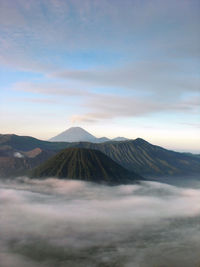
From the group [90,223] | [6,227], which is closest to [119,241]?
[90,223]

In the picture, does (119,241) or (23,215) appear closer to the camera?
(119,241)

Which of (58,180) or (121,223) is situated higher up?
(58,180)

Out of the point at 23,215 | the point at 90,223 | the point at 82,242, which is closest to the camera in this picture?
the point at 82,242

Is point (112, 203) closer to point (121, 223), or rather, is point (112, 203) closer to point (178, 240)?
point (121, 223)

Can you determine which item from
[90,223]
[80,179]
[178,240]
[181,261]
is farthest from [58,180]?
[181,261]

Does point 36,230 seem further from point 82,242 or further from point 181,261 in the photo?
point 181,261

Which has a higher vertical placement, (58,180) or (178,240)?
(58,180)

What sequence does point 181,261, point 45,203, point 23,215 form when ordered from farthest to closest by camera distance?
1. point 45,203
2. point 23,215
3. point 181,261

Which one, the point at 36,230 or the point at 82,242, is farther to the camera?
the point at 36,230

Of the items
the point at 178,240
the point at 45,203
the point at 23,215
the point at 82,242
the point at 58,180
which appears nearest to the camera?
the point at 82,242
